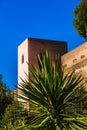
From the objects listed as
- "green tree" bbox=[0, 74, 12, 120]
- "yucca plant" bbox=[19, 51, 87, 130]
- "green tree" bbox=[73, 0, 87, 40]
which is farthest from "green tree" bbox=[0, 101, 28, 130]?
"green tree" bbox=[73, 0, 87, 40]

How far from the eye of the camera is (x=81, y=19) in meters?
26.0

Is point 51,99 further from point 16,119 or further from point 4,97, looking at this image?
point 4,97

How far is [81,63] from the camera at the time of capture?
22938 mm

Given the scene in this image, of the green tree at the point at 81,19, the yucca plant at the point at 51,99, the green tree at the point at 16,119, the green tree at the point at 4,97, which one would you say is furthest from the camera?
the green tree at the point at 4,97

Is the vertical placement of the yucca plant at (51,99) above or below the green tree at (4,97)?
below

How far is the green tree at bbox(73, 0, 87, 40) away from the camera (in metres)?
25.8

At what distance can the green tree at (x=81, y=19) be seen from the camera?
25.8 meters

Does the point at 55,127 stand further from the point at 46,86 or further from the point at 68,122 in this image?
the point at 46,86

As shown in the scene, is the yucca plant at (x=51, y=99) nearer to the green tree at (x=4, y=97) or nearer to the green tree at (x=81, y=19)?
the green tree at (x=81, y=19)

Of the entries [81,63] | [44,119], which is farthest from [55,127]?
[81,63]

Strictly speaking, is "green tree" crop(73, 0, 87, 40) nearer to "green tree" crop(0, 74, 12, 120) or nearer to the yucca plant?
"green tree" crop(0, 74, 12, 120)

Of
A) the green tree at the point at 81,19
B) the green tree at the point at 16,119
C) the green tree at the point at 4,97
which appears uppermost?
the green tree at the point at 81,19

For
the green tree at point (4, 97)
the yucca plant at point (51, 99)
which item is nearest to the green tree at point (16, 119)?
the yucca plant at point (51, 99)

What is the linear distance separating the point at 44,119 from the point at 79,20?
15.5 meters
